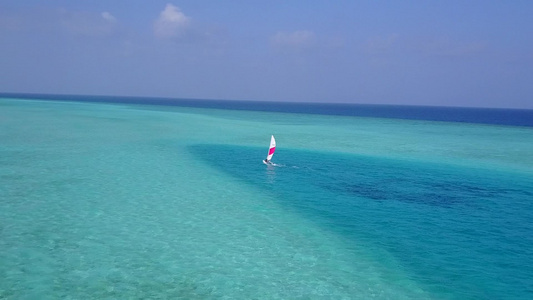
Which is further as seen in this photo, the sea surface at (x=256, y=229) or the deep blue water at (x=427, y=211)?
the deep blue water at (x=427, y=211)

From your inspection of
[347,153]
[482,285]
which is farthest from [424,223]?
[347,153]

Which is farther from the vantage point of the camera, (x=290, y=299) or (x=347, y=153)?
(x=347, y=153)

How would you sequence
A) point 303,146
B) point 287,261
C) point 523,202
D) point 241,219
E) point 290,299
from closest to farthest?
point 290,299, point 287,261, point 241,219, point 523,202, point 303,146

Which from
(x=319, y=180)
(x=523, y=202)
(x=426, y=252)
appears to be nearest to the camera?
(x=426, y=252)

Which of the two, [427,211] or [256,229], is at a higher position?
[427,211]

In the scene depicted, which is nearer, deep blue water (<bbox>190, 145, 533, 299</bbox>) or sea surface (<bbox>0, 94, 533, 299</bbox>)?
sea surface (<bbox>0, 94, 533, 299</bbox>)

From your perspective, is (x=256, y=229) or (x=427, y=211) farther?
(x=427, y=211)

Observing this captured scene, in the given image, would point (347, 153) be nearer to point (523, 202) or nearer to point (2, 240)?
point (523, 202)
